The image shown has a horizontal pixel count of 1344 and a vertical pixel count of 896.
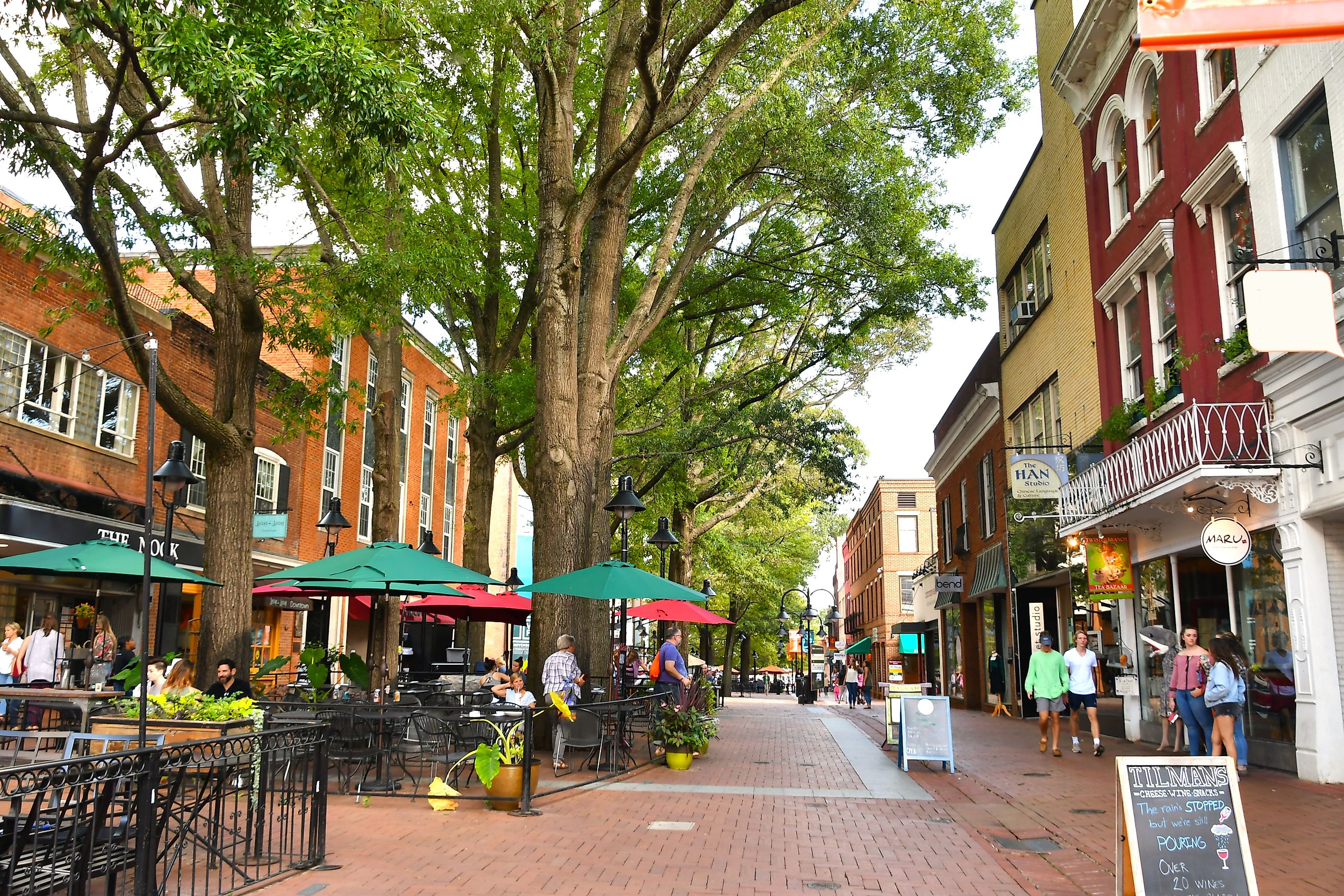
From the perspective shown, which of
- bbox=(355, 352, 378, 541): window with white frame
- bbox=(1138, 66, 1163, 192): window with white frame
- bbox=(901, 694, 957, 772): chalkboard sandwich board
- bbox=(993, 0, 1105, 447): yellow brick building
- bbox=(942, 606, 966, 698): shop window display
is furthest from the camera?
bbox=(355, 352, 378, 541): window with white frame

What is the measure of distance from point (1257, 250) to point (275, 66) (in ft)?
35.7

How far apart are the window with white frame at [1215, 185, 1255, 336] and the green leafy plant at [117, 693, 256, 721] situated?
1184 cm

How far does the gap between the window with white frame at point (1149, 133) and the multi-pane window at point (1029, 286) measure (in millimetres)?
5123

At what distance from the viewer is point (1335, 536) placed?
11.2m

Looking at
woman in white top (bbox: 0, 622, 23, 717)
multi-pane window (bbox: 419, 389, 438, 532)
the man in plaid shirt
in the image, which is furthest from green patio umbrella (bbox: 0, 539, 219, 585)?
multi-pane window (bbox: 419, 389, 438, 532)

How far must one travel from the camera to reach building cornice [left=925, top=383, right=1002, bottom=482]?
85.7ft

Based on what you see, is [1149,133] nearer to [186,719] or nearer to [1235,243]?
[1235,243]

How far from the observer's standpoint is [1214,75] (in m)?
13.8

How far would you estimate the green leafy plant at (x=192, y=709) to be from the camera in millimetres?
8352

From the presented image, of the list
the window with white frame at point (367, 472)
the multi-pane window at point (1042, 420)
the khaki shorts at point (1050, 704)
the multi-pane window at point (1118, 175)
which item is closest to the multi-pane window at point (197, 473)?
the window with white frame at point (367, 472)

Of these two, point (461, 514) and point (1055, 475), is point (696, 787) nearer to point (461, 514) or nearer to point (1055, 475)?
point (1055, 475)

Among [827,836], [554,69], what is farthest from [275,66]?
[827,836]

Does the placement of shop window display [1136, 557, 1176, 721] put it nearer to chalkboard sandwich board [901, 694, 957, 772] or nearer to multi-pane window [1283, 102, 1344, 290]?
chalkboard sandwich board [901, 694, 957, 772]

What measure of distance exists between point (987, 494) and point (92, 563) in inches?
837
